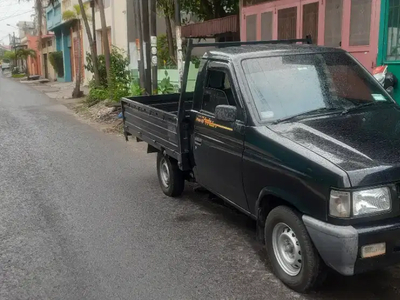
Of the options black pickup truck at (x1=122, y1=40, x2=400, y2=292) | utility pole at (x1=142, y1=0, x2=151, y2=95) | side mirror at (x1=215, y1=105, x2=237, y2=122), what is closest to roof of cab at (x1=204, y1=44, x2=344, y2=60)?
black pickup truck at (x1=122, y1=40, x2=400, y2=292)

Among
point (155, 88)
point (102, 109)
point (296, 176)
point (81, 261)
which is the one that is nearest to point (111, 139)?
point (155, 88)

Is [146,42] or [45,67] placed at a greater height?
[146,42]

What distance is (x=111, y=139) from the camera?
1162 cm

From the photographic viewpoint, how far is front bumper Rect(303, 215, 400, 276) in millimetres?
3283

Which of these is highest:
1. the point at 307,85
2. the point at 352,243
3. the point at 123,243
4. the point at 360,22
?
the point at 360,22

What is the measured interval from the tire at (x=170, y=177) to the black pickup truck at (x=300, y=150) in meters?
0.64

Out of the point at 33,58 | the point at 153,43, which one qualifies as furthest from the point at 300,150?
the point at 33,58

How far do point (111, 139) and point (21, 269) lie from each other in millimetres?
7258

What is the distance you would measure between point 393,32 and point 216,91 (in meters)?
4.32

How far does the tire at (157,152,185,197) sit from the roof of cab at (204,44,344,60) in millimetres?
1866

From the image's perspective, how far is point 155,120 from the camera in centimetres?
645

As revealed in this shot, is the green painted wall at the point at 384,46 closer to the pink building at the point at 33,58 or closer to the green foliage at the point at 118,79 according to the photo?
the green foliage at the point at 118,79

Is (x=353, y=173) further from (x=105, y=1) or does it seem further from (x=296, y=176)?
(x=105, y=1)

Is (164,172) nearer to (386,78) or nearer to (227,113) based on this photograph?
(227,113)
